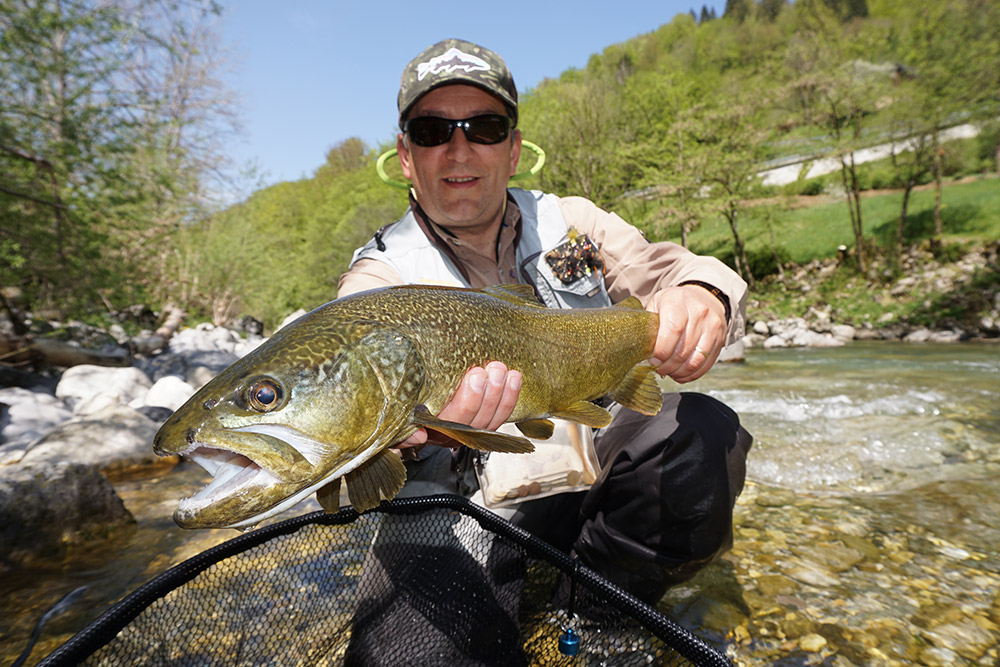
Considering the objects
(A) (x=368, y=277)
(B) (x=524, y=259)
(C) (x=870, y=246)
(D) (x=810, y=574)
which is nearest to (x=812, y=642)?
(D) (x=810, y=574)

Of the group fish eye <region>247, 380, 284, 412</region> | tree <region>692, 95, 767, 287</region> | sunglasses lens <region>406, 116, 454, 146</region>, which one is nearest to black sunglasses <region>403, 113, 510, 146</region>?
sunglasses lens <region>406, 116, 454, 146</region>

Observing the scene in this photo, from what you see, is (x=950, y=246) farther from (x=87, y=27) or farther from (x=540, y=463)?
(x=87, y=27)

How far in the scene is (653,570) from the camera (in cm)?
246

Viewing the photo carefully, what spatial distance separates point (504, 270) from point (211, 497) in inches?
95.4

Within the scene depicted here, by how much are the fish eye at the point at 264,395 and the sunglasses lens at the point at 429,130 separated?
223 centimetres

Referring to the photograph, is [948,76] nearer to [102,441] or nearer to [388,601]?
A: [388,601]

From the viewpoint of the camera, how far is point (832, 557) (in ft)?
11.0

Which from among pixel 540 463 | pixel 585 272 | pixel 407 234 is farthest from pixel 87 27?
pixel 540 463

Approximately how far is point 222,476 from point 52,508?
366 centimetres

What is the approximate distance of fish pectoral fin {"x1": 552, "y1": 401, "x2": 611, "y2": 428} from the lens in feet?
7.39

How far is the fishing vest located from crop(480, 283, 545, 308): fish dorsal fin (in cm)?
84

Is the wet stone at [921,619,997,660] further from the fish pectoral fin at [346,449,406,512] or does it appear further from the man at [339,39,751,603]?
the fish pectoral fin at [346,449,406,512]

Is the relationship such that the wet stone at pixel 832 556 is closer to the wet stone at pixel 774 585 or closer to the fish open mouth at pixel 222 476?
the wet stone at pixel 774 585

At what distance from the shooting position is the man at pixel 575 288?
7.76 ft
